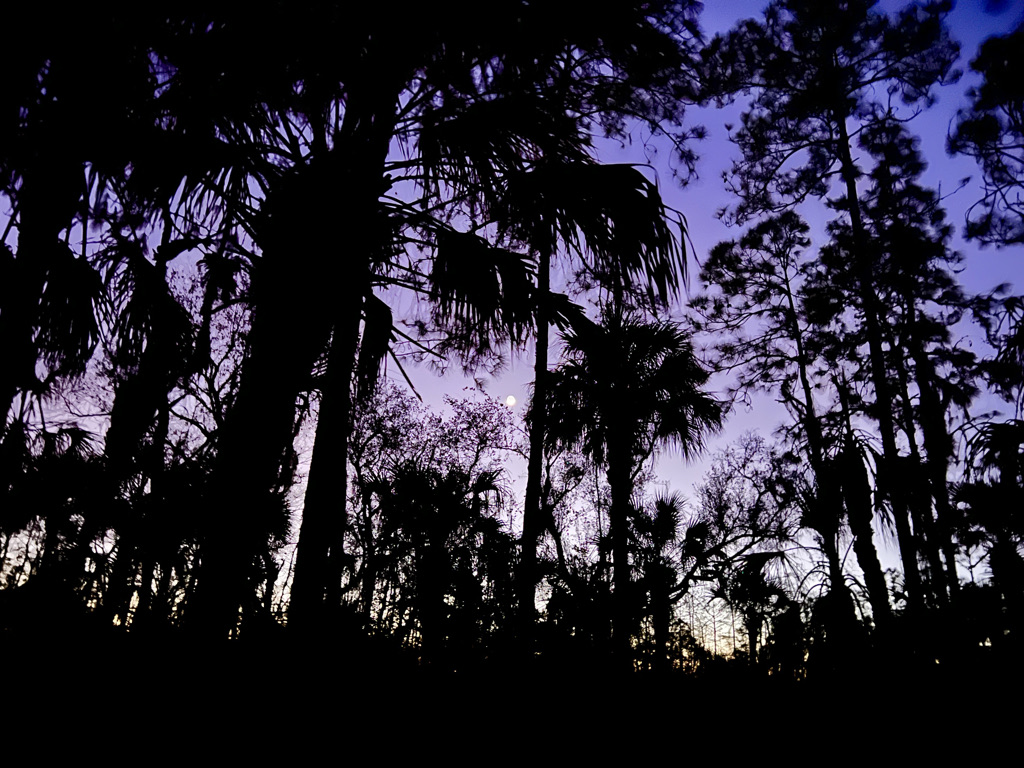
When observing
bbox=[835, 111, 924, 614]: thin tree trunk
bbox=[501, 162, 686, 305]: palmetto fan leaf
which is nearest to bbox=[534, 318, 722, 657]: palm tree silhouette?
bbox=[835, 111, 924, 614]: thin tree trunk

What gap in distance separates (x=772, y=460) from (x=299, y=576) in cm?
1472

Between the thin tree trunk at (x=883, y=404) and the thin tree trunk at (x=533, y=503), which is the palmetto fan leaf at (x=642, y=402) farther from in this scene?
the thin tree trunk at (x=883, y=404)

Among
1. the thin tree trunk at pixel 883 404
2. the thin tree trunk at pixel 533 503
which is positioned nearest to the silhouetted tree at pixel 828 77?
the thin tree trunk at pixel 883 404

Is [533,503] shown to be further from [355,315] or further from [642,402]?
[355,315]

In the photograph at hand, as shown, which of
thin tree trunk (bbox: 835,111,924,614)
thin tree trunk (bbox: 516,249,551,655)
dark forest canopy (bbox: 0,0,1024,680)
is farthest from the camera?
thin tree trunk (bbox: 835,111,924,614)

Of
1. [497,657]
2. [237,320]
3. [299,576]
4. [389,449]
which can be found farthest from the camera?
[389,449]

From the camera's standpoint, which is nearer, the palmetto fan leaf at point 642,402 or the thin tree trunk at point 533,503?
the thin tree trunk at point 533,503

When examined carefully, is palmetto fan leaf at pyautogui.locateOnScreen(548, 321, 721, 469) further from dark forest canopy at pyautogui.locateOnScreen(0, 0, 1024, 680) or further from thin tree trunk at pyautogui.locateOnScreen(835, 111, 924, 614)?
thin tree trunk at pyautogui.locateOnScreen(835, 111, 924, 614)

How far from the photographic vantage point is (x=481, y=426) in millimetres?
15828

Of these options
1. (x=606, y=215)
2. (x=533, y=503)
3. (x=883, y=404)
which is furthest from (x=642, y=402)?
(x=606, y=215)

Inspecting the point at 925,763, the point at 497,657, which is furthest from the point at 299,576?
the point at 925,763

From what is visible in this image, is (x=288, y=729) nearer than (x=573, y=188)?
Yes

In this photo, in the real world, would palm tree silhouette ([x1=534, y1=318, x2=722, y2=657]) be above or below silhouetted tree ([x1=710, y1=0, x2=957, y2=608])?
below

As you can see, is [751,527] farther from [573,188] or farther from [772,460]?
[573,188]
